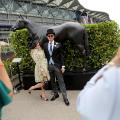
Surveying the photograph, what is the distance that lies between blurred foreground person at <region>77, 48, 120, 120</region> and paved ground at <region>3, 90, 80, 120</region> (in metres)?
6.00

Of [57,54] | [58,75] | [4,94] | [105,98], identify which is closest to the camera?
[105,98]

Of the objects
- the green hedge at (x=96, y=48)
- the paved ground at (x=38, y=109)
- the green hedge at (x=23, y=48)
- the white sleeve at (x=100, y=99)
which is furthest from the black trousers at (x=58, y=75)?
the white sleeve at (x=100, y=99)

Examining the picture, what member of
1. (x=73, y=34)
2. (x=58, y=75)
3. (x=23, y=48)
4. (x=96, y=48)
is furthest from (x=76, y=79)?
(x=23, y=48)

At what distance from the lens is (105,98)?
2059 mm

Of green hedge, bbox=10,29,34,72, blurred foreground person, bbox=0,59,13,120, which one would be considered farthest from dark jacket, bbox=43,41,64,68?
blurred foreground person, bbox=0,59,13,120

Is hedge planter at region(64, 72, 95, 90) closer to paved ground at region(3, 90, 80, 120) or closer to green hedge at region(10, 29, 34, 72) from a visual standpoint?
paved ground at region(3, 90, 80, 120)

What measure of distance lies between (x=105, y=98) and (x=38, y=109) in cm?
734

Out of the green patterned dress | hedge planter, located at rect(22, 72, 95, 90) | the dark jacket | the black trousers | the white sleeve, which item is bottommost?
hedge planter, located at rect(22, 72, 95, 90)

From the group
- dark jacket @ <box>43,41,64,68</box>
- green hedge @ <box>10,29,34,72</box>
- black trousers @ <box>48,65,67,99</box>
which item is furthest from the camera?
green hedge @ <box>10,29,34,72</box>

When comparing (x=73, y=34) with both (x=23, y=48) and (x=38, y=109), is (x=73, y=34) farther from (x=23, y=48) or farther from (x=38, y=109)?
(x=38, y=109)

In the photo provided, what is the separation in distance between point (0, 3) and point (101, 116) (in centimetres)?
4792

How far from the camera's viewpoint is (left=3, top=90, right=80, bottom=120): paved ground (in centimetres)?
845

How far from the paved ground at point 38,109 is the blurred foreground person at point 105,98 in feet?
19.7

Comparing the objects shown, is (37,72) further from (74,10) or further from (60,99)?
(74,10)
